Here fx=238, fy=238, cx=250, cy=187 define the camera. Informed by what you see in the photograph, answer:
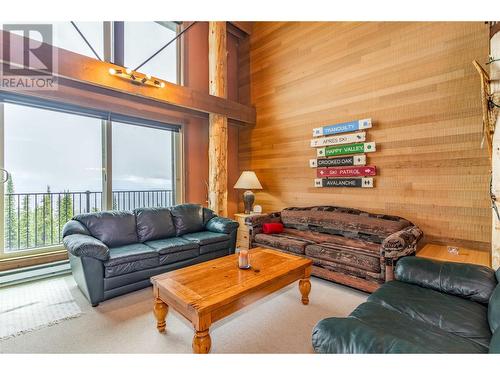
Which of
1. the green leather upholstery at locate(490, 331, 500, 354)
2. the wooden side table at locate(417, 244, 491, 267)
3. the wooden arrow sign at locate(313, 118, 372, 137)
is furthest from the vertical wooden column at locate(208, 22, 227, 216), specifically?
the green leather upholstery at locate(490, 331, 500, 354)

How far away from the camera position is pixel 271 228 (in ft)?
11.9

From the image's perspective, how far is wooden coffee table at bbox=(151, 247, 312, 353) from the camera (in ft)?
5.02

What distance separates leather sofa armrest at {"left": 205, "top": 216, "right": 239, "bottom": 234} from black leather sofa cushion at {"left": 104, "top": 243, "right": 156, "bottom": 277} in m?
1.06

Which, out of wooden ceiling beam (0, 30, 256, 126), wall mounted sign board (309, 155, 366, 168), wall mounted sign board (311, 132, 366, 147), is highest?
wooden ceiling beam (0, 30, 256, 126)

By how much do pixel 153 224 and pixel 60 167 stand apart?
168 cm

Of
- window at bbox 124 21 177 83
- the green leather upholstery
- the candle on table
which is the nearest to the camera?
the green leather upholstery

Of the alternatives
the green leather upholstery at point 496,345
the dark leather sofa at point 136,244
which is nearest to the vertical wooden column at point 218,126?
the dark leather sofa at point 136,244

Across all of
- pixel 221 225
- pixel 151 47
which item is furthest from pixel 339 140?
pixel 151 47

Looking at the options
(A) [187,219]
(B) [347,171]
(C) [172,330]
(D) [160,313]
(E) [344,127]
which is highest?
(E) [344,127]

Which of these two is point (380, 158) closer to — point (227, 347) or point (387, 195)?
point (387, 195)

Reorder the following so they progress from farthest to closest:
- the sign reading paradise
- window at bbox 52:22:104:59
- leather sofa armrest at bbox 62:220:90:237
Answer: the sign reading paradise → window at bbox 52:22:104:59 → leather sofa armrest at bbox 62:220:90:237

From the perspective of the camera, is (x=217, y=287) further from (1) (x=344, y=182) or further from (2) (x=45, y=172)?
(2) (x=45, y=172)

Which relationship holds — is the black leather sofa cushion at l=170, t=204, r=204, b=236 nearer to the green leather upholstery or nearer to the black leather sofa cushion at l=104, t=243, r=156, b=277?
the black leather sofa cushion at l=104, t=243, r=156, b=277

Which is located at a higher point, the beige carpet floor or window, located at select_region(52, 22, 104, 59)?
window, located at select_region(52, 22, 104, 59)
